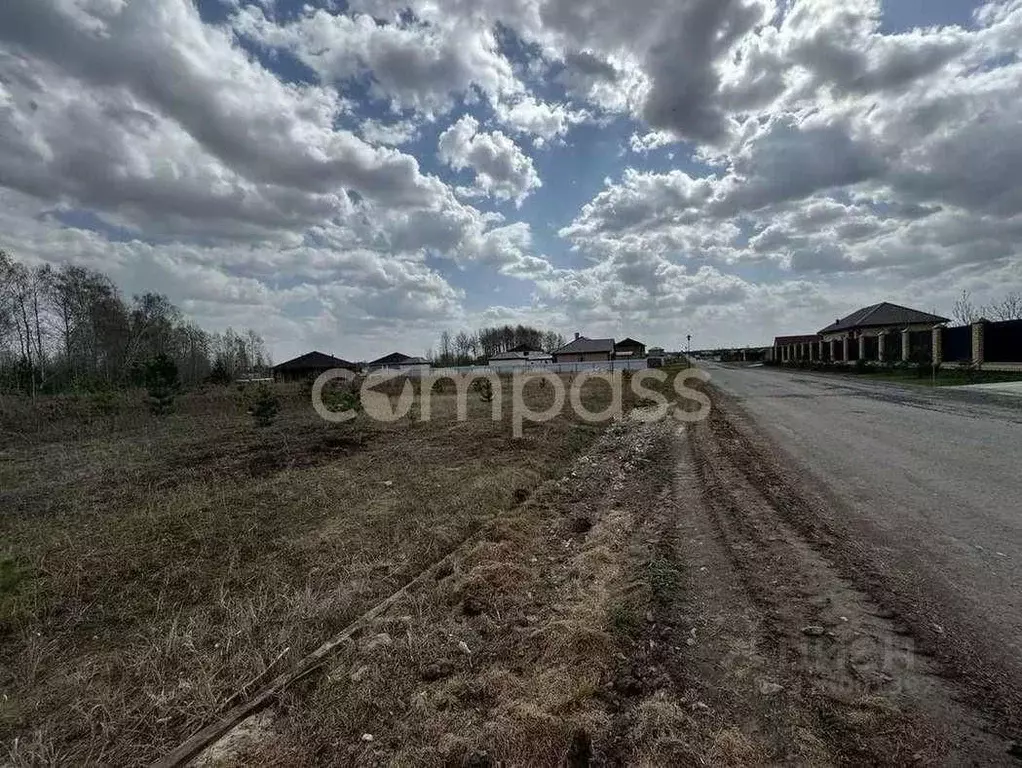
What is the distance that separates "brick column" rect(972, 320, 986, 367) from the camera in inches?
799

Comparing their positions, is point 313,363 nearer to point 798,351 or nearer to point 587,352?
point 587,352

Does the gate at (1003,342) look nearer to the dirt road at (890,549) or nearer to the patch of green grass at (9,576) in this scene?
the dirt road at (890,549)

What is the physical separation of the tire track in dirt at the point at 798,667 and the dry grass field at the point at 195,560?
2.66ft

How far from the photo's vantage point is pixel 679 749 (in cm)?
181

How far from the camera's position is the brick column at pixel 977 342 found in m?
20.3

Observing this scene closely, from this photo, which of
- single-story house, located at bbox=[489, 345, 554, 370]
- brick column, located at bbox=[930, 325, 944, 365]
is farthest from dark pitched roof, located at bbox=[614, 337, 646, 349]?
brick column, located at bbox=[930, 325, 944, 365]

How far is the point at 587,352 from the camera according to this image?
66438 mm

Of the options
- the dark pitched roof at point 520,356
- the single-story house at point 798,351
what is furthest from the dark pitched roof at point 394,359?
the single-story house at point 798,351

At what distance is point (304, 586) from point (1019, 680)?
4185mm

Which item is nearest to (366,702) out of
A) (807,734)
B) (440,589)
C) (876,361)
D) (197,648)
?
(440,589)

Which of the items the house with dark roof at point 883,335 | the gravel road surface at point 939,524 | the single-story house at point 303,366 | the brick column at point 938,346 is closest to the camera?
the gravel road surface at point 939,524

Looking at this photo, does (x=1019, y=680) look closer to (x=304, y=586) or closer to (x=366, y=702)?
(x=366, y=702)

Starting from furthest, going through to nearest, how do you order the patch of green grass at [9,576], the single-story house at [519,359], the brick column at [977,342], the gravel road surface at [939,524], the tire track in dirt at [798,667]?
the single-story house at [519,359] → the brick column at [977,342] → the patch of green grass at [9,576] → the gravel road surface at [939,524] → the tire track in dirt at [798,667]

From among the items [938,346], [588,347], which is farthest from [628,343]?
[938,346]
